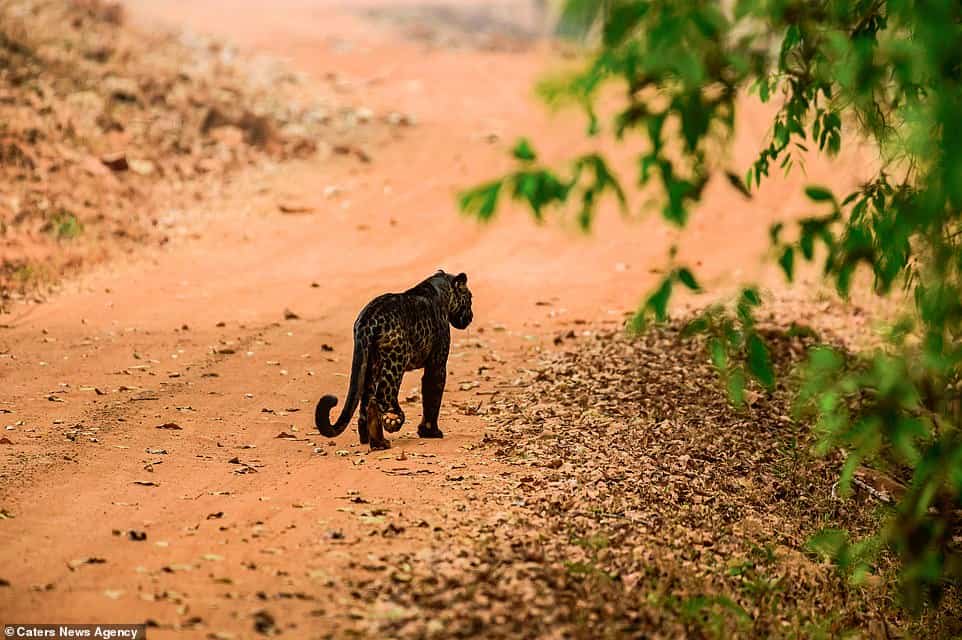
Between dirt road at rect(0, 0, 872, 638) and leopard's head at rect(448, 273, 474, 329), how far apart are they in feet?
Result: 2.80

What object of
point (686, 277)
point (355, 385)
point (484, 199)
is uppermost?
point (484, 199)

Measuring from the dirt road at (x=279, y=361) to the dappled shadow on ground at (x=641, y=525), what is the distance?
0.36 metres

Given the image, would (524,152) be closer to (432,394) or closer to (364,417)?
(364,417)

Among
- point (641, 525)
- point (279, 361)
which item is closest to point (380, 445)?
point (641, 525)

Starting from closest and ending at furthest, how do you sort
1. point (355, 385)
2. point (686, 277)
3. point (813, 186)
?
point (686, 277) → point (813, 186) → point (355, 385)

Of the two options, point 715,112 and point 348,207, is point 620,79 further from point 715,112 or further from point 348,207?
point 348,207

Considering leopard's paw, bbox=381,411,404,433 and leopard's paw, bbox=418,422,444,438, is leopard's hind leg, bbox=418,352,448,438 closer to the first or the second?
leopard's paw, bbox=418,422,444,438

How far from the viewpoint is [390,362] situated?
26.9 feet

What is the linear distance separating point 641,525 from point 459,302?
2.74 metres

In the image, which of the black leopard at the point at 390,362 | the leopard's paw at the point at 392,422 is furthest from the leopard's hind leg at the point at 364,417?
the leopard's paw at the point at 392,422

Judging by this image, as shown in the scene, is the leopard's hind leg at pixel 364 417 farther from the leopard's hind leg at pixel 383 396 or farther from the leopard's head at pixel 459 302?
the leopard's head at pixel 459 302

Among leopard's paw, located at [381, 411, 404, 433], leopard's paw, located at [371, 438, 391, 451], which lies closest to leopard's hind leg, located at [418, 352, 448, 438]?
leopard's paw, located at [381, 411, 404, 433]

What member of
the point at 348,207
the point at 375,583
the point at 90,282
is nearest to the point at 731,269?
the point at 348,207

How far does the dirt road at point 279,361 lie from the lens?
606cm
